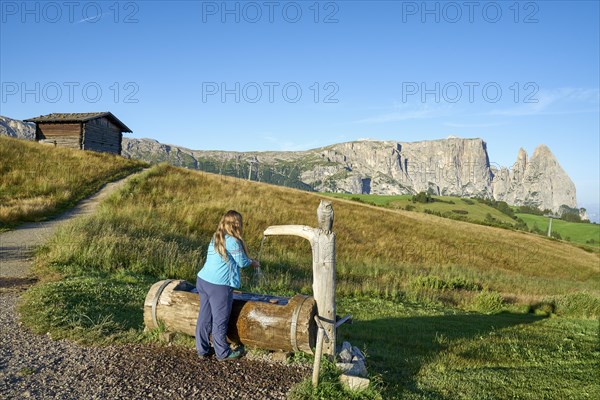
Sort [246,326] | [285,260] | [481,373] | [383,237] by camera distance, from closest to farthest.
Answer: [246,326] → [481,373] → [285,260] → [383,237]

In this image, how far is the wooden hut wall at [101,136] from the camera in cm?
4453

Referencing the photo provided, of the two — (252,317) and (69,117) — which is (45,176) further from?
(252,317)

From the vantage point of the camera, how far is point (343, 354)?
6.55 m

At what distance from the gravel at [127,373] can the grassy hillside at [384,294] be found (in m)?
0.54

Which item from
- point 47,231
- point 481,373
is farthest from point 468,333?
point 47,231

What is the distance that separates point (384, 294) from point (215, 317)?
9683mm

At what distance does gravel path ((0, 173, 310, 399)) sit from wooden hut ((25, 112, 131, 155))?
40.9m

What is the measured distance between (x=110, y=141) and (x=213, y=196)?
24203 mm

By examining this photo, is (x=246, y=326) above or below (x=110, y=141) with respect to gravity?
below

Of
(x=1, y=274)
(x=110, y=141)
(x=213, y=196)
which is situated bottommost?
(x=1, y=274)

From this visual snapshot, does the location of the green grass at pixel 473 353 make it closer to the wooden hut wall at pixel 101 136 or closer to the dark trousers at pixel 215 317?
the dark trousers at pixel 215 317

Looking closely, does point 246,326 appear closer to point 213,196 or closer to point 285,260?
point 285,260

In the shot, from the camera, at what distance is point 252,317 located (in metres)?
6.68

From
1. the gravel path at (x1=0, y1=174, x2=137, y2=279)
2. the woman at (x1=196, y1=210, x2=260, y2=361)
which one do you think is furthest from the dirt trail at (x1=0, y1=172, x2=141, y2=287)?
the woman at (x1=196, y1=210, x2=260, y2=361)
